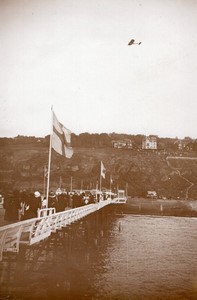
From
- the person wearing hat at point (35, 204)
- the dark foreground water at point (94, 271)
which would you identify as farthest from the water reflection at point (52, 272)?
the person wearing hat at point (35, 204)

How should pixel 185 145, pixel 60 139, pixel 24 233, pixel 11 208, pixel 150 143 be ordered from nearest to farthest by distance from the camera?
pixel 24 233, pixel 60 139, pixel 11 208, pixel 185 145, pixel 150 143

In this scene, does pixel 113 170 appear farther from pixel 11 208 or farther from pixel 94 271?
pixel 11 208

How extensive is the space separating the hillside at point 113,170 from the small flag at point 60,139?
74000mm

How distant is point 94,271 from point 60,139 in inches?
320

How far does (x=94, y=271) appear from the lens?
18891 millimetres

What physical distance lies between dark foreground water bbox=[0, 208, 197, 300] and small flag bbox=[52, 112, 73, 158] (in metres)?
3.60

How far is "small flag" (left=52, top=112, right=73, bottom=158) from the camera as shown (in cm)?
1406

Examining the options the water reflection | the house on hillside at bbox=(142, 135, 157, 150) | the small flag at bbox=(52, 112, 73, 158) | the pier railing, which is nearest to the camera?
the pier railing

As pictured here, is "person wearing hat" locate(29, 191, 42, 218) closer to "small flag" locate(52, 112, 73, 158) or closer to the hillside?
"small flag" locate(52, 112, 73, 158)

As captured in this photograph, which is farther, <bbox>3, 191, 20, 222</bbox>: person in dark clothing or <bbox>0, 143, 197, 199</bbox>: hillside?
<bbox>0, 143, 197, 199</bbox>: hillside

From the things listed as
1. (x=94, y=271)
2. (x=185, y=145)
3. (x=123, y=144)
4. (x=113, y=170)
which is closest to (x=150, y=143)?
(x=123, y=144)

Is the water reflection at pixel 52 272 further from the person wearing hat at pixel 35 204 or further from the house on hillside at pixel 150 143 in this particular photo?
the house on hillside at pixel 150 143

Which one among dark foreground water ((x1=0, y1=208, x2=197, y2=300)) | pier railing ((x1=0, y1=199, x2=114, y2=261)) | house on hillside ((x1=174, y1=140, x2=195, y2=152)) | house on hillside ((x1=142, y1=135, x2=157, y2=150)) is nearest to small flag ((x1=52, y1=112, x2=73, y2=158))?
pier railing ((x1=0, y1=199, x2=114, y2=261))

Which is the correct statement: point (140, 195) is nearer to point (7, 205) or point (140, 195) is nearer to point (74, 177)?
point (74, 177)
